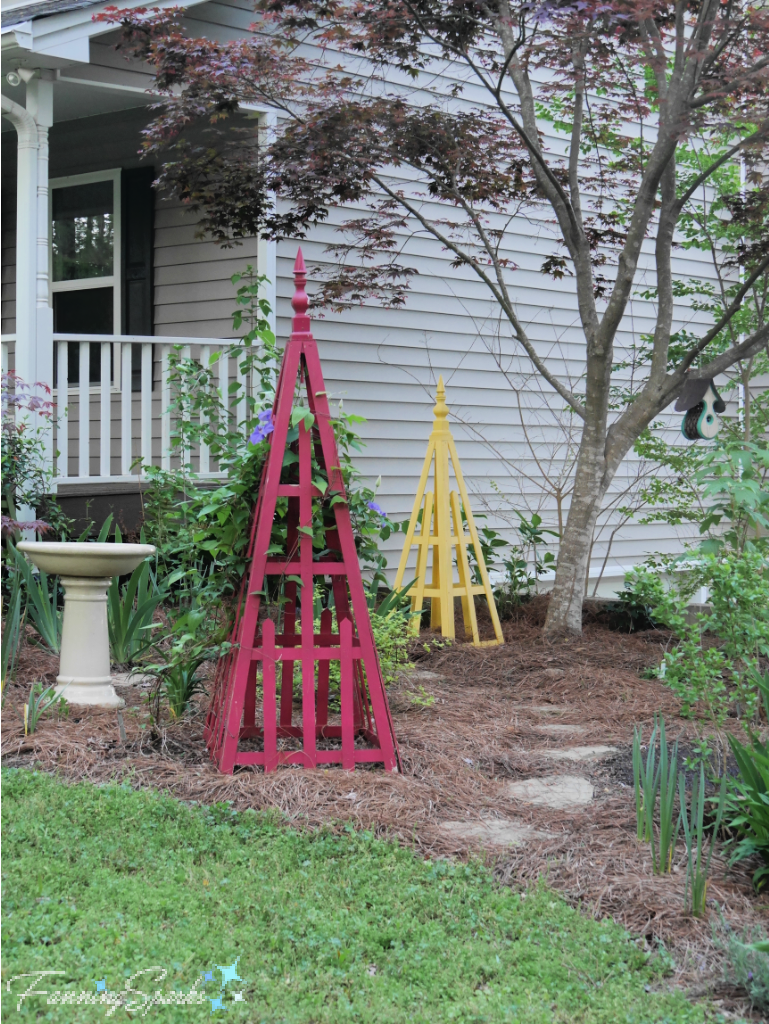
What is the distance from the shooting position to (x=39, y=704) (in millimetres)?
3797

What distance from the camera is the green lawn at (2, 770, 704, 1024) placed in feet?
7.04

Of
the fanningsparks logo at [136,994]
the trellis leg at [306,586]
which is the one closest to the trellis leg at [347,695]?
the trellis leg at [306,586]

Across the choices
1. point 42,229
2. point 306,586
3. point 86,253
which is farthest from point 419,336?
point 306,586

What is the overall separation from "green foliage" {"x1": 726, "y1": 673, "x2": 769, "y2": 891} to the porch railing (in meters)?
3.57

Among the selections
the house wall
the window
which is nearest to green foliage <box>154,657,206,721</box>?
the house wall

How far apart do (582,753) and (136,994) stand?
225cm

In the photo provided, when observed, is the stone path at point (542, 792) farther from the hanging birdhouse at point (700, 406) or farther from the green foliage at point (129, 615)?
the hanging birdhouse at point (700, 406)

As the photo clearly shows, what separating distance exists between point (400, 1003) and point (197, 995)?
437 mm

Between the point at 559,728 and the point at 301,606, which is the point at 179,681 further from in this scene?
the point at 559,728

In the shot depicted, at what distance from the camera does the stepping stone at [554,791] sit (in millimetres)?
3355

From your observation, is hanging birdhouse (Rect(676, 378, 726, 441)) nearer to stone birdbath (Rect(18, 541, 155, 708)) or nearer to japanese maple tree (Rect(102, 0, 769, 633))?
japanese maple tree (Rect(102, 0, 769, 633))

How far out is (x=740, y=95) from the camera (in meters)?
5.88

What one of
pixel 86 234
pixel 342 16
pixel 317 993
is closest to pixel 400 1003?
pixel 317 993

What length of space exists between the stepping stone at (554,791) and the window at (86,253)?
512 cm
